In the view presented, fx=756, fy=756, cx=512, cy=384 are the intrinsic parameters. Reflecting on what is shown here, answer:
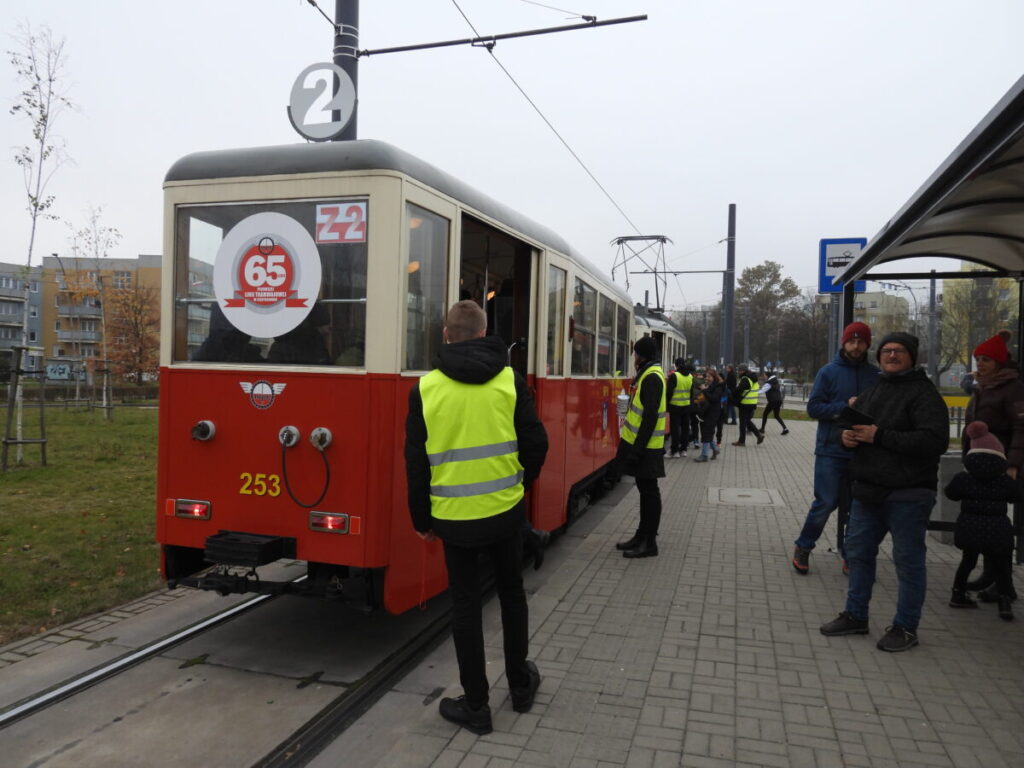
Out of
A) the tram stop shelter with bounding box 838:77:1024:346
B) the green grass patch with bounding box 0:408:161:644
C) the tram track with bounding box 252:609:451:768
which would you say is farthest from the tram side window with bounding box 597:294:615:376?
the green grass patch with bounding box 0:408:161:644

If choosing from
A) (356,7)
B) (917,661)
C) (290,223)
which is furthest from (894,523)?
(356,7)

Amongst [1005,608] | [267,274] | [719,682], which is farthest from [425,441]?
[1005,608]

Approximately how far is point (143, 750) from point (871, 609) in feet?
15.0

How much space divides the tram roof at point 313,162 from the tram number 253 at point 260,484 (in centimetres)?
170

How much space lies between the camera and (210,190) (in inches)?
173

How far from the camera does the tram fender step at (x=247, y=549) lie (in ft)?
13.1

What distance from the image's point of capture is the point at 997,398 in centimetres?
538

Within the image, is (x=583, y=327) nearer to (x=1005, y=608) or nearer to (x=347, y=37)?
(x=347, y=37)

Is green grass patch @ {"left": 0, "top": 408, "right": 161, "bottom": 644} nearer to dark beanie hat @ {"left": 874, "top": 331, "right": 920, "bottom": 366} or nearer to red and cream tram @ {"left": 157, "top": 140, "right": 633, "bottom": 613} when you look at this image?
red and cream tram @ {"left": 157, "top": 140, "right": 633, "bottom": 613}

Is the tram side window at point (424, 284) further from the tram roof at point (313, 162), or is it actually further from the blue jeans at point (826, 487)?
the blue jeans at point (826, 487)

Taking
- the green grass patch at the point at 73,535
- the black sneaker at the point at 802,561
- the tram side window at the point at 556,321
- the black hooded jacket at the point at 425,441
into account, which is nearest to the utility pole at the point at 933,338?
the black sneaker at the point at 802,561

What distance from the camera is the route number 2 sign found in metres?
4.12

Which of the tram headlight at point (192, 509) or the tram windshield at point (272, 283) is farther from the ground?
the tram windshield at point (272, 283)

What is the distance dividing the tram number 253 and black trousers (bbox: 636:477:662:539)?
352 centimetres
